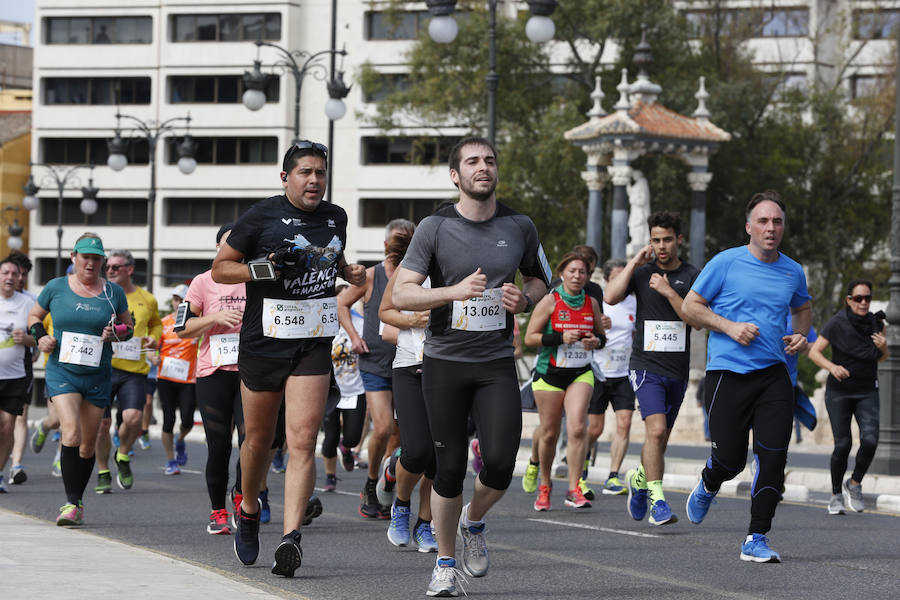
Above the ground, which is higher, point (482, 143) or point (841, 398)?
point (482, 143)

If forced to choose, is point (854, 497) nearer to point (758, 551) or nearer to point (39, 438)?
point (758, 551)

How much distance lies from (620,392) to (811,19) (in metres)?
56.0

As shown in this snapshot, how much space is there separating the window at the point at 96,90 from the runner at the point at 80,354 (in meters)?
64.3

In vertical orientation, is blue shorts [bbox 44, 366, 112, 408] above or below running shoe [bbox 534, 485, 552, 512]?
above

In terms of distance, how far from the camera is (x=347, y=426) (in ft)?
48.1

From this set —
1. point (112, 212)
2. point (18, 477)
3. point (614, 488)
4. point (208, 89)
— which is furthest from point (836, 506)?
point (112, 212)

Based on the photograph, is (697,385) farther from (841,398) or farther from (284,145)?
(284,145)

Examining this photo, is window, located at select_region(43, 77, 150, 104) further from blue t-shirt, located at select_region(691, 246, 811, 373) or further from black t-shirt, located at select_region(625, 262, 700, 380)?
blue t-shirt, located at select_region(691, 246, 811, 373)

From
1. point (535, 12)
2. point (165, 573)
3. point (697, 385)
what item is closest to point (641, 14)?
point (697, 385)

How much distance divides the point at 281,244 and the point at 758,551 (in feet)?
10.8

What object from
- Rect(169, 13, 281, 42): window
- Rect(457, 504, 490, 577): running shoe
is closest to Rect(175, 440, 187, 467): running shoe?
Rect(457, 504, 490, 577): running shoe

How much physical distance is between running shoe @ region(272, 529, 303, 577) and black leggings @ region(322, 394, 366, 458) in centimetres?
591

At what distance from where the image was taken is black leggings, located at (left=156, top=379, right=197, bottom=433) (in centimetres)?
1775

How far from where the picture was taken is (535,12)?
23.9m
